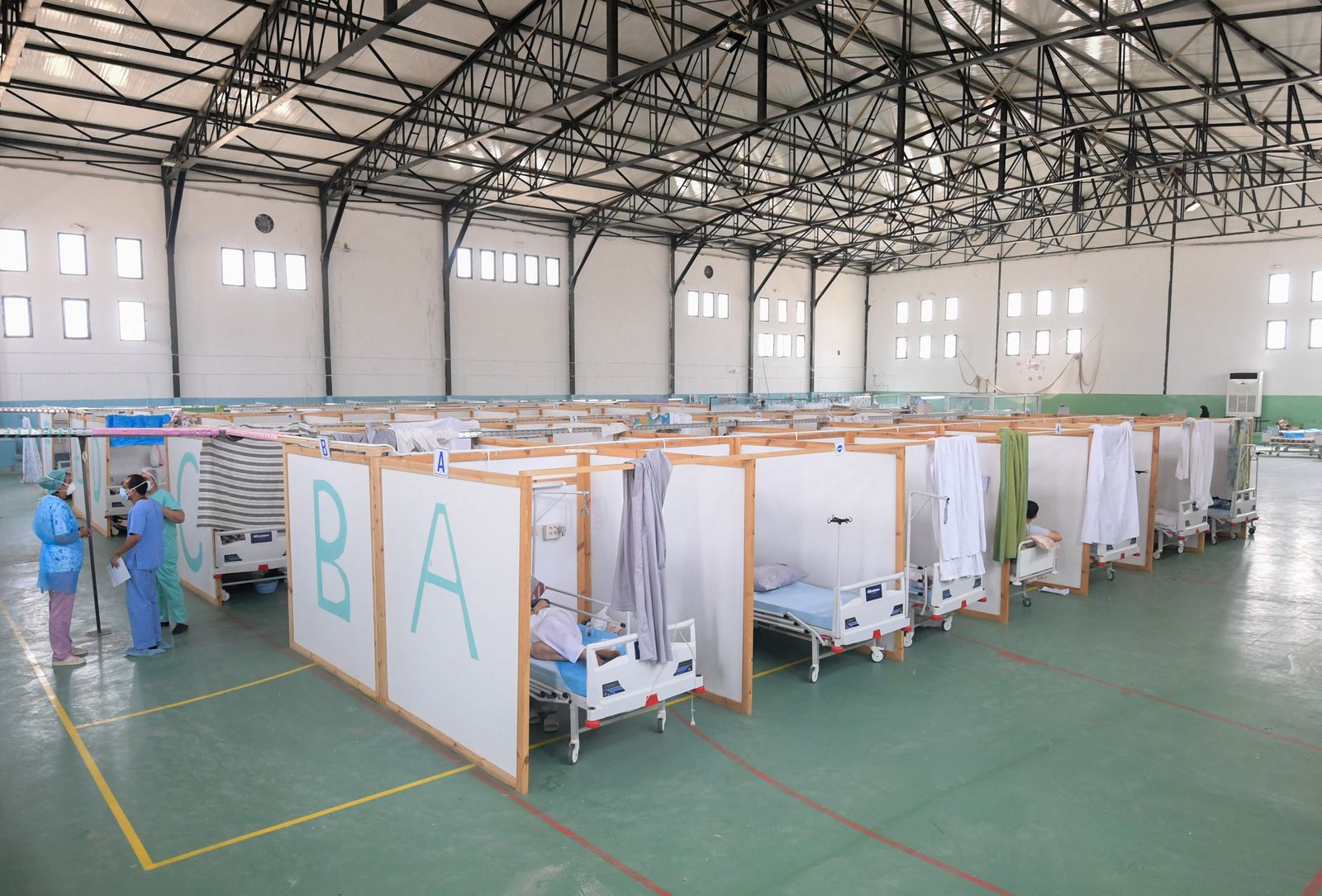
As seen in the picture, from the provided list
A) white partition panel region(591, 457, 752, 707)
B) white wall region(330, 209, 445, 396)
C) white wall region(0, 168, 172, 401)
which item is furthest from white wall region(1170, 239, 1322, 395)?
white wall region(0, 168, 172, 401)

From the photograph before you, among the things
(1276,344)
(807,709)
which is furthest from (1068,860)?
(1276,344)

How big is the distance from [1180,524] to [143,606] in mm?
14780

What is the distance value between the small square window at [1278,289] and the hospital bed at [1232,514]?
749 inches

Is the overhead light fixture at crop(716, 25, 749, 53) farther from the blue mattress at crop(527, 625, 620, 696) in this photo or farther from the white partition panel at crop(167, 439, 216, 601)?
the blue mattress at crop(527, 625, 620, 696)

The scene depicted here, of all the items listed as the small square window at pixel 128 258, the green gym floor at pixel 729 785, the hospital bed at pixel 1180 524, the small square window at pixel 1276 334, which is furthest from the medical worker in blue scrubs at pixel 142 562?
the small square window at pixel 1276 334

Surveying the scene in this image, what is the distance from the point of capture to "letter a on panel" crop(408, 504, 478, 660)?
557 cm

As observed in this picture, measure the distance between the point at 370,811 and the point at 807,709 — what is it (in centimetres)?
361

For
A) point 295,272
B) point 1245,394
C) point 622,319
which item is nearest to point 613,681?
point 295,272

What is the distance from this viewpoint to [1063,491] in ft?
34.9

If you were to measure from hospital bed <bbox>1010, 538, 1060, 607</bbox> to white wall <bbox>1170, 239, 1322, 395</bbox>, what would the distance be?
26129 mm

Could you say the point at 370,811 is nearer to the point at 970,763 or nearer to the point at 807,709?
the point at 807,709

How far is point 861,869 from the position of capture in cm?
443

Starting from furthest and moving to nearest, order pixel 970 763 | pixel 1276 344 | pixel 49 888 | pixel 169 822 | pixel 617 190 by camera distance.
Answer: pixel 1276 344 < pixel 617 190 < pixel 970 763 < pixel 169 822 < pixel 49 888

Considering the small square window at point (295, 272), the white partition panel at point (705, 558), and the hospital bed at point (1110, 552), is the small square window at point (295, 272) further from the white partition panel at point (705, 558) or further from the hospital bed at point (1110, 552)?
the hospital bed at point (1110, 552)
